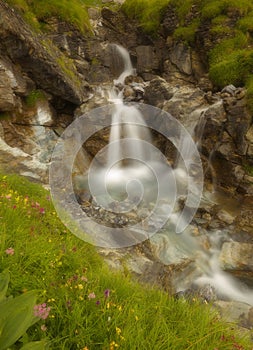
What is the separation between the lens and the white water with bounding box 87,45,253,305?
7.91 meters

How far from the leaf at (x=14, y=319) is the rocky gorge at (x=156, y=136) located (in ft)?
12.2

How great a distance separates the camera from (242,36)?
1984cm

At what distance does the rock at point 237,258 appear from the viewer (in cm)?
835

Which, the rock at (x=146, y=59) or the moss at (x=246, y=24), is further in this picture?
the rock at (x=146, y=59)

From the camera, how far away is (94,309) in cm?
245

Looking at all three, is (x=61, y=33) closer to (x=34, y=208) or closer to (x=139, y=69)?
(x=139, y=69)

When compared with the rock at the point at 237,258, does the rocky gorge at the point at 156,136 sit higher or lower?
higher

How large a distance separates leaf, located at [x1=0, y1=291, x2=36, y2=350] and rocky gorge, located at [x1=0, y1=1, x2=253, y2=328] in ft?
12.2

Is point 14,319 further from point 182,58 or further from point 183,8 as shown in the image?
point 183,8

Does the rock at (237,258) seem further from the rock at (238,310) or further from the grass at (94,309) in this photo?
the grass at (94,309)

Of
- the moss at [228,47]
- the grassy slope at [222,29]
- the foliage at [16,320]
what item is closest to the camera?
the foliage at [16,320]

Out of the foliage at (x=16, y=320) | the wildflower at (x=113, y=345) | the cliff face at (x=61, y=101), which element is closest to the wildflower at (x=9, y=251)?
the foliage at (x=16, y=320)

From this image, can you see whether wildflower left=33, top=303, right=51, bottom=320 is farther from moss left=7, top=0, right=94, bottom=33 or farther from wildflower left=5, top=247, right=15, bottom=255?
moss left=7, top=0, right=94, bottom=33

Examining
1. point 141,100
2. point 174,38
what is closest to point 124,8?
point 174,38
